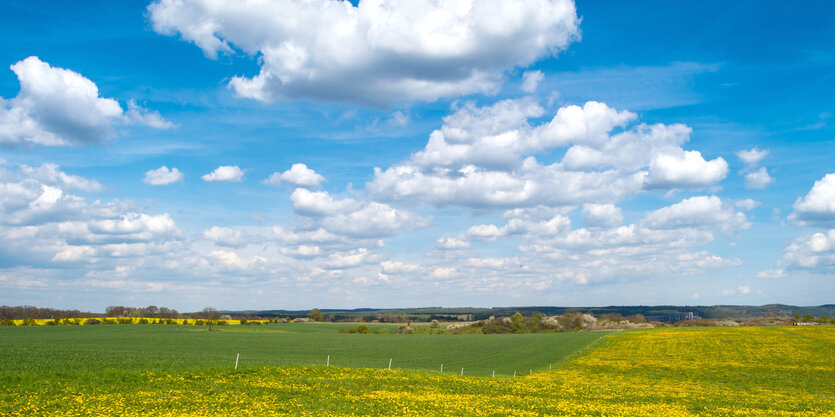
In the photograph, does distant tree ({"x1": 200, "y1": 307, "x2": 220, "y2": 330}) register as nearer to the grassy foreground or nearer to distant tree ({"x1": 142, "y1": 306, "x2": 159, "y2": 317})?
distant tree ({"x1": 142, "y1": 306, "x2": 159, "y2": 317})

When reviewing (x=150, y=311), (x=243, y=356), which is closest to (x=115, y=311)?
(x=150, y=311)

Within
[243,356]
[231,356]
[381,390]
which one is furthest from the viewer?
[243,356]

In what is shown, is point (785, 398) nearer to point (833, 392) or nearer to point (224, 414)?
point (833, 392)

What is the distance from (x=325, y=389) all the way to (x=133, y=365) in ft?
56.9

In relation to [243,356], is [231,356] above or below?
above

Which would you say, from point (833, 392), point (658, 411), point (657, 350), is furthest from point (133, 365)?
point (657, 350)

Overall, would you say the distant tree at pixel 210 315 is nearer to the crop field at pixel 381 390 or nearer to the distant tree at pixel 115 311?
the distant tree at pixel 115 311

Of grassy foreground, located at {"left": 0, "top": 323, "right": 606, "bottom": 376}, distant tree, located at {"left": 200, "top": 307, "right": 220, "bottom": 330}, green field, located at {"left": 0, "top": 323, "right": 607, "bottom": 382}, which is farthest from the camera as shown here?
distant tree, located at {"left": 200, "top": 307, "right": 220, "bottom": 330}

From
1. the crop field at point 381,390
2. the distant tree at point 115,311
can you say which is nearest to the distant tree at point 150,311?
the distant tree at point 115,311

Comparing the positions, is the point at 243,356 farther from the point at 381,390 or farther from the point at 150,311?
the point at 150,311

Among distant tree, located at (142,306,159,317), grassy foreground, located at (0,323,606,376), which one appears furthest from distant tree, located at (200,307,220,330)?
grassy foreground, located at (0,323,606,376)

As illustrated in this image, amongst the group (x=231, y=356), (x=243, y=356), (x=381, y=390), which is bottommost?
(x=243, y=356)

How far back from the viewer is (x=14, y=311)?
139 meters

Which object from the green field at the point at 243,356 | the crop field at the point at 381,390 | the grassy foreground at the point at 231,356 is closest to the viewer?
the crop field at the point at 381,390
